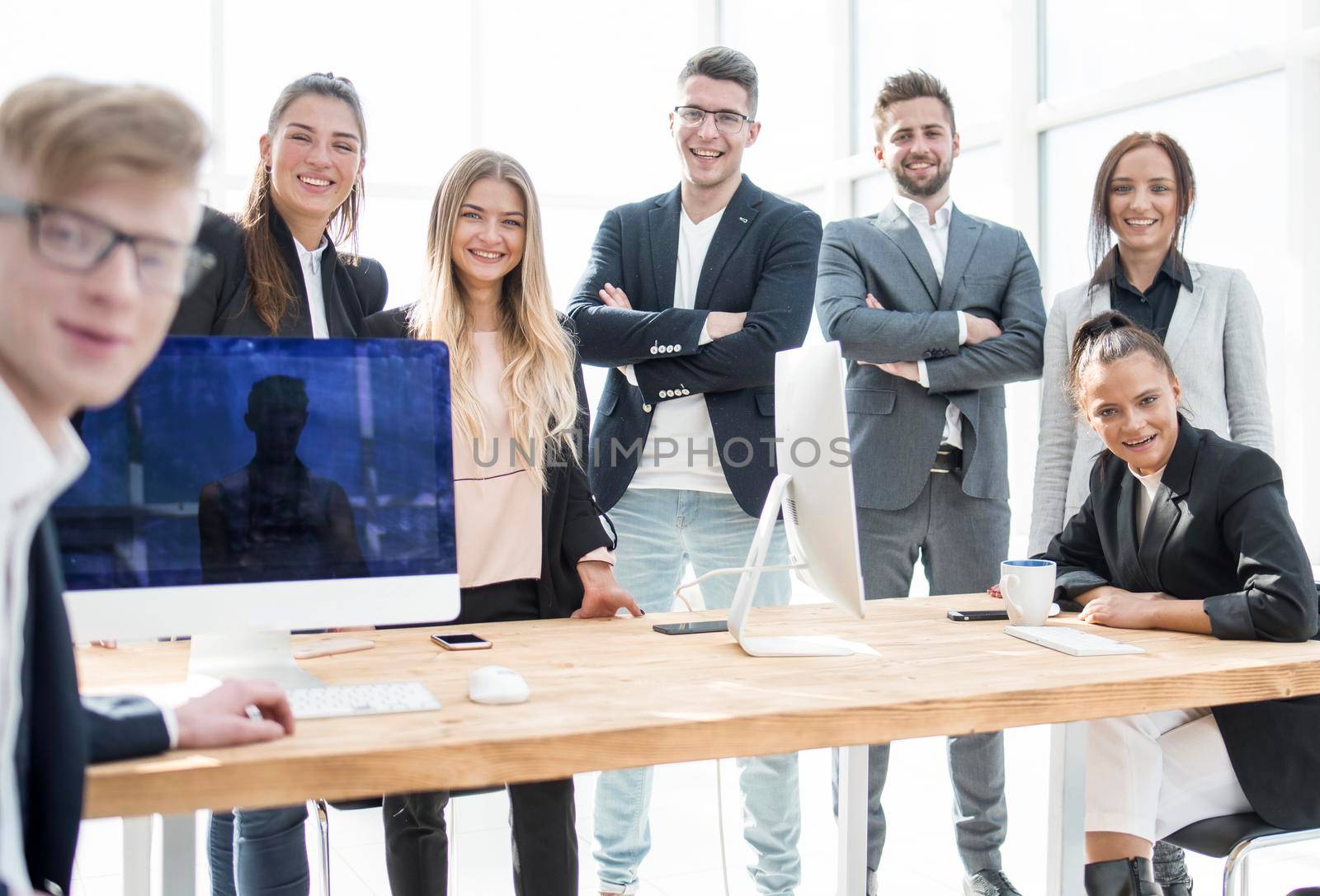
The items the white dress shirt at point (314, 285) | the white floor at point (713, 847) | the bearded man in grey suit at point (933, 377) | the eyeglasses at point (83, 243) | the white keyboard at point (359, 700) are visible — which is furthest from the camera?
the white floor at point (713, 847)

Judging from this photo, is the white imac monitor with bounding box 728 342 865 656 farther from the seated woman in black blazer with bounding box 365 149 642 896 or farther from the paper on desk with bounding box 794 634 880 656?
the seated woman in black blazer with bounding box 365 149 642 896

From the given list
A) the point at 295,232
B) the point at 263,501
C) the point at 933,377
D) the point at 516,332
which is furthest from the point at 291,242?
the point at 933,377

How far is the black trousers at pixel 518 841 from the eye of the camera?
183 cm

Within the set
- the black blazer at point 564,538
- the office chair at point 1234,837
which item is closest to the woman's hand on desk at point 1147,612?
the office chair at point 1234,837

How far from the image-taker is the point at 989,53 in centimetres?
491

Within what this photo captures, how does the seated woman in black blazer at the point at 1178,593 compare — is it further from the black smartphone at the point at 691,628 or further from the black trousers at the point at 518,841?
the black trousers at the point at 518,841

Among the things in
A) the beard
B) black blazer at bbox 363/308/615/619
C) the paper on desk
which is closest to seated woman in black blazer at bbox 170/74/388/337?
black blazer at bbox 363/308/615/619

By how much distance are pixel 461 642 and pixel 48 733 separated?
2.93 feet

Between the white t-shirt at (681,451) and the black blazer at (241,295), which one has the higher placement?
the black blazer at (241,295)

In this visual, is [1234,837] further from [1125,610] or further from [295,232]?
[295,232]

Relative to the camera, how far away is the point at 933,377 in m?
2.69

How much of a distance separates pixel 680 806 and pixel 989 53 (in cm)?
351

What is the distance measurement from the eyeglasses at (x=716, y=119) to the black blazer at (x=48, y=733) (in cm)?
211

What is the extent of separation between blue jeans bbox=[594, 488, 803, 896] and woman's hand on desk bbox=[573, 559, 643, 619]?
1.74 feet
